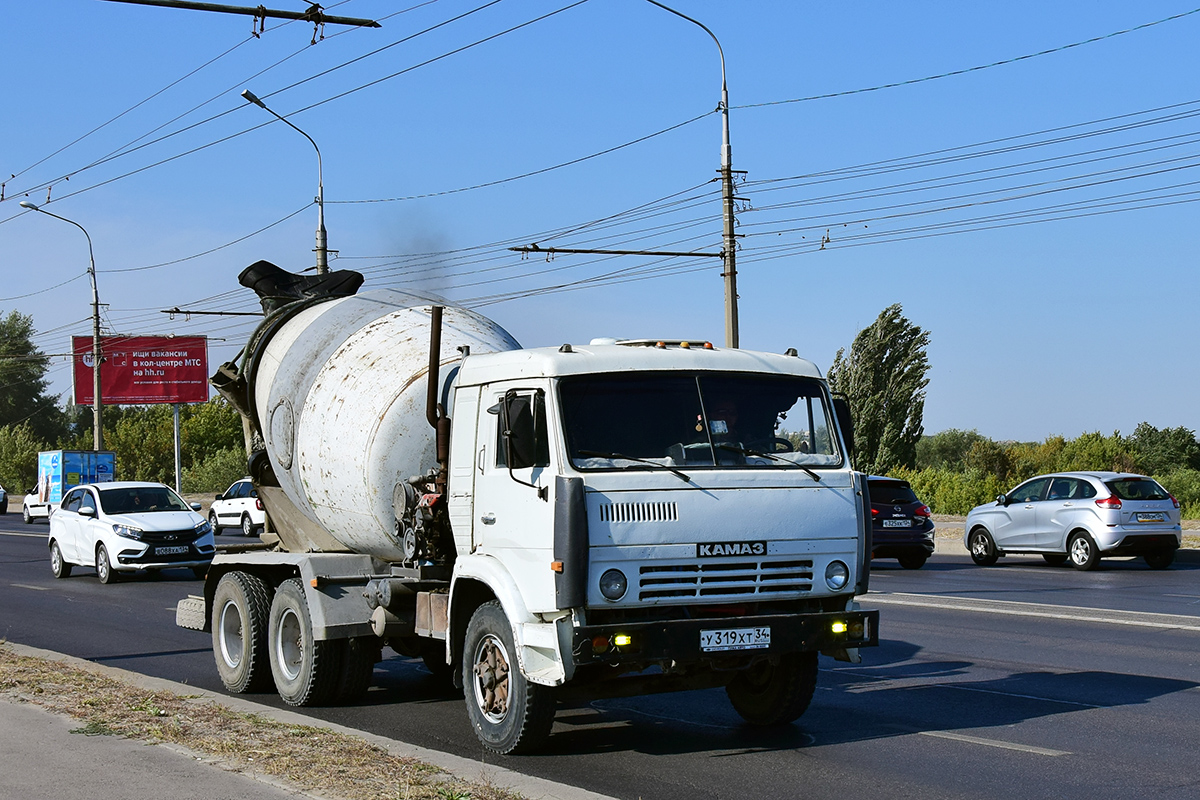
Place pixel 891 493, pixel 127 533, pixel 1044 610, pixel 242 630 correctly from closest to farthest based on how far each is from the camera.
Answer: pixel 242 630, pixel 1044 610, pixel 127 533, pixel 891 493

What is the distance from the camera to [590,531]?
23.5ft

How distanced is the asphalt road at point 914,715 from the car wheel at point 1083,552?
5.81 m

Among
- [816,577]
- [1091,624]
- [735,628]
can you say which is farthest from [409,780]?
[1091,624]

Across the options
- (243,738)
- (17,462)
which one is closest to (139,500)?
(243,738)

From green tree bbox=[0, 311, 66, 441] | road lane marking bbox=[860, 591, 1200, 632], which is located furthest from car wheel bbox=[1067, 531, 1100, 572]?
green tree bbox=[0, 311, 66, 441]

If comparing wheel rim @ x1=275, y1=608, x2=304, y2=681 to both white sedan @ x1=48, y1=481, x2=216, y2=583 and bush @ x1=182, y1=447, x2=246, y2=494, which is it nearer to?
white sedan @ x1=48, y1=481, x2=216, y2=583

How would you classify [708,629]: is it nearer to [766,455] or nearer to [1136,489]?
[766,455]

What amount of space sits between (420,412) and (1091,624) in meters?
8.38

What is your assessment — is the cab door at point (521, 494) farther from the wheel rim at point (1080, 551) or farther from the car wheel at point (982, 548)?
the car wheel at point (982, 548)

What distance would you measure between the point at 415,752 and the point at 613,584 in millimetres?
1446

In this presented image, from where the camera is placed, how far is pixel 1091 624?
1402cm

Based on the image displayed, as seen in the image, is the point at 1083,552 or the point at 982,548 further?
the point at 982,548

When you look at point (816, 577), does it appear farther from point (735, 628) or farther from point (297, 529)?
point (297, 529)

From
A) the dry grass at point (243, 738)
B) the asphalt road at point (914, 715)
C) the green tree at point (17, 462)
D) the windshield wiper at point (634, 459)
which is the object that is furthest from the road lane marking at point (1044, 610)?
the green tree at point (17, 462)
